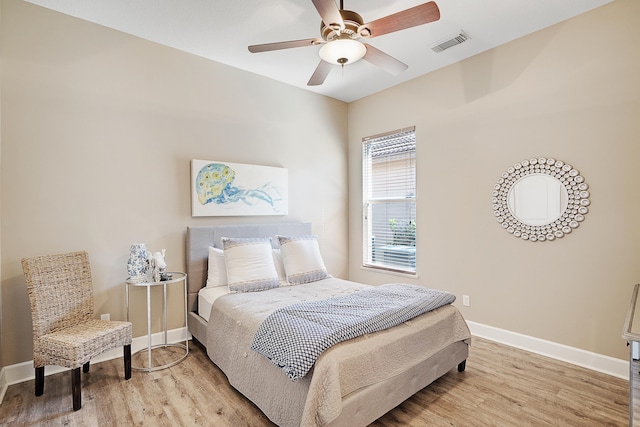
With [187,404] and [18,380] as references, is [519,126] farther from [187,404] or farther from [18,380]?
[18,380]

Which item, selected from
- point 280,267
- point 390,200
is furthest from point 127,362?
point 390,200

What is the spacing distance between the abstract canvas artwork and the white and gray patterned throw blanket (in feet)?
5.53

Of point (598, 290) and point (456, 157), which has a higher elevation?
point (456, 157)

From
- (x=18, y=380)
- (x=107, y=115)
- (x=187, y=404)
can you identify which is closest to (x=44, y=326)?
(x=18, y=380)

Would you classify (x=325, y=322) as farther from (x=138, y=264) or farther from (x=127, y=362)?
(x=138, y=264)

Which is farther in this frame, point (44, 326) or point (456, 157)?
point (456, 157)

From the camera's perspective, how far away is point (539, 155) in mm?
3029

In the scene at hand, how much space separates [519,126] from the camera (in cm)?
314

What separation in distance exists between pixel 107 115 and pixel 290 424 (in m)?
2.85

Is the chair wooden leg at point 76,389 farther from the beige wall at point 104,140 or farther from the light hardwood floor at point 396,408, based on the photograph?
the beige wall at point 104,140

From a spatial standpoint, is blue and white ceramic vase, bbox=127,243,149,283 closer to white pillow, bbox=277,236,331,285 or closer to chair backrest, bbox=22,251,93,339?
chair backrest, bbox=22,251,93,339

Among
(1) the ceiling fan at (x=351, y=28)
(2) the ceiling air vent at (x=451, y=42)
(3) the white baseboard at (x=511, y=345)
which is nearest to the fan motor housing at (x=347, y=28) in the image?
(1) the ceiling fan at (x=351, y=28)

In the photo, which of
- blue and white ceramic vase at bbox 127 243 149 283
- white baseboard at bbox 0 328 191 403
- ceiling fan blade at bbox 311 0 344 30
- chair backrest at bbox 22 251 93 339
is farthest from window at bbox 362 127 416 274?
chair backrest at bbox 22 251 93 339

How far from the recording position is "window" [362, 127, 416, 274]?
414 centimetres
